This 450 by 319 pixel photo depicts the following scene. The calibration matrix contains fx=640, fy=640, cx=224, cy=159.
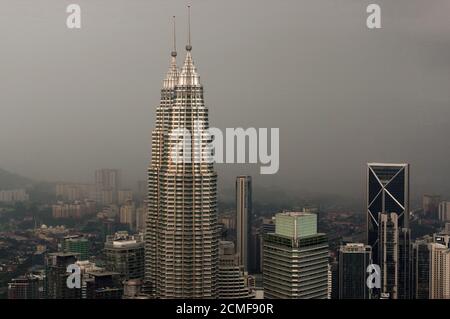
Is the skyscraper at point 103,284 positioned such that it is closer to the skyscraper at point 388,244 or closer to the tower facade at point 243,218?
the tower facade at point 243,218

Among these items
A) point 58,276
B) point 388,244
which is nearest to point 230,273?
point 58,276

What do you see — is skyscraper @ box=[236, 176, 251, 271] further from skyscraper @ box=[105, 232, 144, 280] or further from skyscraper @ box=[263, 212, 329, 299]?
skyscraper @ box=[105, 232, 144, 280]

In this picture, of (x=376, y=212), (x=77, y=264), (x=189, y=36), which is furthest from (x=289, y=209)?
(x=77, y=264)

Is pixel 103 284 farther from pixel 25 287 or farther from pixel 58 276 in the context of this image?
pixel 25 287

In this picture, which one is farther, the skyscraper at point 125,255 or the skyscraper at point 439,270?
the skyscraper at point 125,255

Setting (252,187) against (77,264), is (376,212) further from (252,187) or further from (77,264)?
(77,264)

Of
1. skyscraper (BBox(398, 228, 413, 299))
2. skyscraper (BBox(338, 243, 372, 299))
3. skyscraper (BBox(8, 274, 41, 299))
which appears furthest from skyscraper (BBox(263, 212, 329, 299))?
skyscraper (BBox(8, 274, 41, 299))

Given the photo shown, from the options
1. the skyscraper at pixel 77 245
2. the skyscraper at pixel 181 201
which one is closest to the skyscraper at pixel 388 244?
the skyscraper at pixel 181 201
